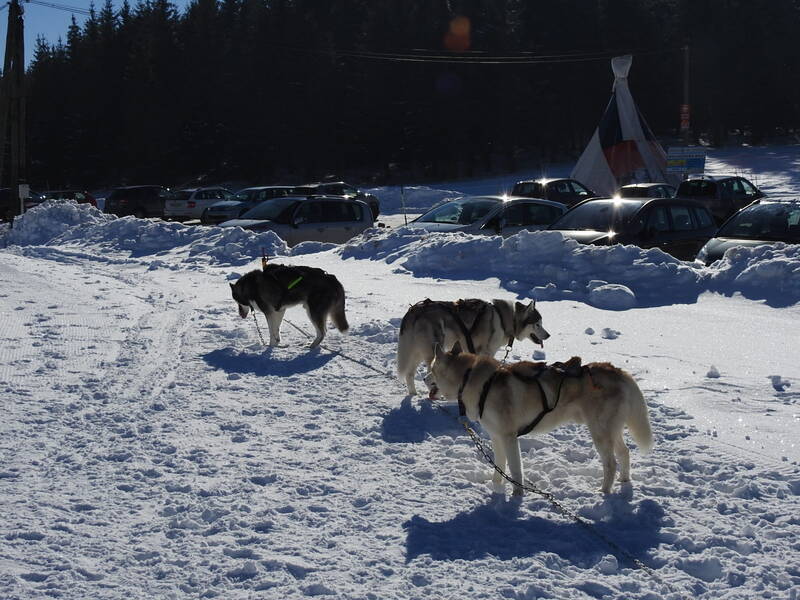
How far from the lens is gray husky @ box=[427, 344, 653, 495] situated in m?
4.97

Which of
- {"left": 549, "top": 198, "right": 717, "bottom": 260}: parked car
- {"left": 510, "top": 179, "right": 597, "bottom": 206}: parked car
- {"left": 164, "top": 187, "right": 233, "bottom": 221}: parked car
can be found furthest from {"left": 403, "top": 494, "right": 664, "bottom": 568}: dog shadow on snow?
{"left": 164, "top": 187, "right": 233, "bottom": 221}: parked car

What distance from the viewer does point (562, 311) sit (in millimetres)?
10805

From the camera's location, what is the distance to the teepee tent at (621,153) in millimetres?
31547

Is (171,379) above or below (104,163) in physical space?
below

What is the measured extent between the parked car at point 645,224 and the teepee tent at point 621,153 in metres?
17.4

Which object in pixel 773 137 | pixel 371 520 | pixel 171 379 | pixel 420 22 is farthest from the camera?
pixel 773 137

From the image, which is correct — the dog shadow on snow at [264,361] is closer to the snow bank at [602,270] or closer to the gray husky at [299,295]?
the gray husky at [299,295]

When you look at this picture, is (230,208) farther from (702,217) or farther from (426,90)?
(426,90)

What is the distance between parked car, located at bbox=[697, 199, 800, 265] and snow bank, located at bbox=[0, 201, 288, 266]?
860 cm

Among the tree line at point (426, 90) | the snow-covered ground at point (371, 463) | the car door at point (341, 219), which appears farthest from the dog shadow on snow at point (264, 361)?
the tree line at point (426, 90)

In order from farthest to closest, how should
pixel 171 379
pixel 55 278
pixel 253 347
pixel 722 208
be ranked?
pixel 722 208
pixel 55 278
pixel 253 347
pixel 171 379

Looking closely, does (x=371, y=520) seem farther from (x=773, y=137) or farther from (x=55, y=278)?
(x=773, y=137)

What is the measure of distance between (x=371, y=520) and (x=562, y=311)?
654 cm

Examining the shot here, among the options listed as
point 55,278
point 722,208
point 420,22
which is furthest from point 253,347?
point 420,22
